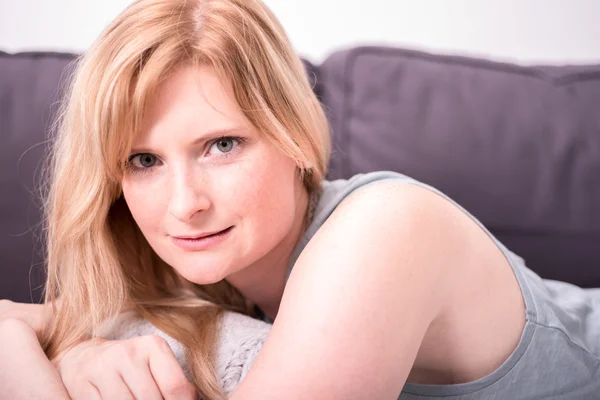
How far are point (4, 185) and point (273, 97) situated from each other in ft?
2.24

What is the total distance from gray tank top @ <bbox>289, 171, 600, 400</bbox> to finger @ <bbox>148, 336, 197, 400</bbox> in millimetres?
336

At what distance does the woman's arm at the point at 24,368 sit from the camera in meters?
0.85

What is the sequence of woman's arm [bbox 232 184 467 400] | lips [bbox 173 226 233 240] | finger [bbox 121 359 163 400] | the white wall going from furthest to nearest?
the white wall → lips [bbox 173 226 233 240] → finger [bbox 121 359 163 400] → woman's arm [bbox 232 184 467 400]

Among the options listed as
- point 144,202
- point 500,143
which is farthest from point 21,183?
point 500,143

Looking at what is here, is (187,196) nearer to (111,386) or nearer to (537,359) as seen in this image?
(111,386)

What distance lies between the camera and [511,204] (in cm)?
130

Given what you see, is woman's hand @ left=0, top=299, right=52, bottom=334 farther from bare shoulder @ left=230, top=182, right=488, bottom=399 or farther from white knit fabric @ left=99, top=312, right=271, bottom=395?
bare shoulder @ left=230, top=182, right=488, bottom=399

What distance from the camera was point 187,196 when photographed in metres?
0.85

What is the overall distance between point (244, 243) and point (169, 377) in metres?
0.23

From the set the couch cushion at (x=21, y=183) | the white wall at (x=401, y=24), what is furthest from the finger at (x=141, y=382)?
the white wall at (x=401, y=24)

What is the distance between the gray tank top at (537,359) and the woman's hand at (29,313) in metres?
0.50

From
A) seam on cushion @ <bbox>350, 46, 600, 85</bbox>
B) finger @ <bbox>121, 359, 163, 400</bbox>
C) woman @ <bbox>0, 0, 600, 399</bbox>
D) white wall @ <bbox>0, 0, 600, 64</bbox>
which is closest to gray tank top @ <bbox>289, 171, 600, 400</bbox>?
woman @ <bbox>0, 0, 600, 399</bbox>

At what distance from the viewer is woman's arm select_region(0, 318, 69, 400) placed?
85 cm

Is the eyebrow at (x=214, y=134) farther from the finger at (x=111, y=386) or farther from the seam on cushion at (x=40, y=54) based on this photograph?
the seam on cushion at (x=40, y=54)
